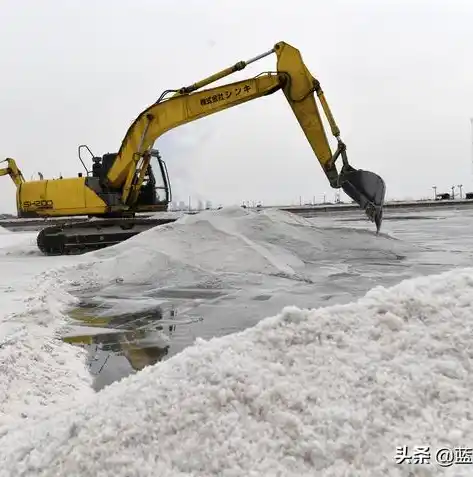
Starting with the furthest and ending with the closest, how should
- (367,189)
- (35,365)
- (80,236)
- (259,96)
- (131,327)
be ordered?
1. (80,236)
2. (259,96)
3. (367,189)
4. (131,327)
5. (35,365)

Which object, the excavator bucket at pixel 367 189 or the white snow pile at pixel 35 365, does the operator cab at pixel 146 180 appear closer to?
the excavator bucket at pixel 367 189

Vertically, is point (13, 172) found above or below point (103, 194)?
above

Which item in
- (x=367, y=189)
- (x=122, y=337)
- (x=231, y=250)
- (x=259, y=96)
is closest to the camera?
(x=122, y=337)

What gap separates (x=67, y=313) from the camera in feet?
17.5

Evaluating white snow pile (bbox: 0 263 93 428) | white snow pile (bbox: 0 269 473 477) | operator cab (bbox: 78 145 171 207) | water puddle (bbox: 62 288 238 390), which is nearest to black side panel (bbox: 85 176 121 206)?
operator cab (bbox: 78 145 171 207)

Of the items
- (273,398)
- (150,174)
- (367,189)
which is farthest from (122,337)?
(150,174)

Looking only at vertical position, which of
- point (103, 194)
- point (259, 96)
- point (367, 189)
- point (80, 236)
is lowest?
point (80, 236)

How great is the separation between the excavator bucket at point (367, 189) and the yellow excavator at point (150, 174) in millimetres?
19

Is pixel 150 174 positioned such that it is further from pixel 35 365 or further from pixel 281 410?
pixel 281 410

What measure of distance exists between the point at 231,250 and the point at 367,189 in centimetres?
324

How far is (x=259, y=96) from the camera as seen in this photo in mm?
10609

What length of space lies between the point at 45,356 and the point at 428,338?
265cm

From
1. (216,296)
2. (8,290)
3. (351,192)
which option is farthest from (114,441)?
(351,192)

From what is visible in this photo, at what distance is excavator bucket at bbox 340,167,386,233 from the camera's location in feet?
31.3
